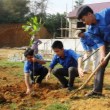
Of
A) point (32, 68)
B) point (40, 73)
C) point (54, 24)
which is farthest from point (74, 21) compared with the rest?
point (32, 68)

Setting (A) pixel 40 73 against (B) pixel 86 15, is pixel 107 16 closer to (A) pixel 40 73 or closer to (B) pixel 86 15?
(B) pixel 86 15

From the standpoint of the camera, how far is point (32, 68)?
8.30 meters

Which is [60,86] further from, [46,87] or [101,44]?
Result: [101,44]

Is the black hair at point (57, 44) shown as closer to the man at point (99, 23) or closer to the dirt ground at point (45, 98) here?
the dirt ground at point (45, 98)

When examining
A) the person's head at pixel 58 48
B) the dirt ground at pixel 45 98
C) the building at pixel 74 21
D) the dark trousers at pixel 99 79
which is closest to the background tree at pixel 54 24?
the building at pixel 74 21

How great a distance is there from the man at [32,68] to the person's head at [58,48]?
2.40 ft

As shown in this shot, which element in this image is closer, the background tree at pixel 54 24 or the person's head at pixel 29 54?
the person's head at pixel 29 54

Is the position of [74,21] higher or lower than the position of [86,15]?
higher

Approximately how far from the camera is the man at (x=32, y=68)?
7824mm

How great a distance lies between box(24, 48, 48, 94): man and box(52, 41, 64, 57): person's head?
28.8 inches

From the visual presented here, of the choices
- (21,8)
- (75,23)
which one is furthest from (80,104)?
(21,8)

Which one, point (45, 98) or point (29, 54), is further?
point (29, 54)

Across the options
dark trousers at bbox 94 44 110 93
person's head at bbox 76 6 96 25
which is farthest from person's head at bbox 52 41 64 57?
person's head at bbox 76 6 96 25

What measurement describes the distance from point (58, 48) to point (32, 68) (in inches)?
48.4
